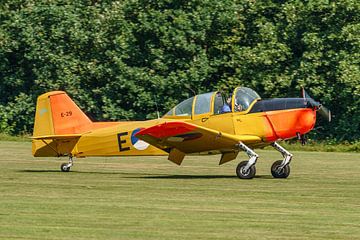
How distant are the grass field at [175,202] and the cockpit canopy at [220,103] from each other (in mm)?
1360

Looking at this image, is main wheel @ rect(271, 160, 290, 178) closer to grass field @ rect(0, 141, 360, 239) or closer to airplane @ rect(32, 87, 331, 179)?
airplane @ rect(32, 87, 331, 179)

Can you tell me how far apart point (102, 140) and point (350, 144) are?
13.0 m

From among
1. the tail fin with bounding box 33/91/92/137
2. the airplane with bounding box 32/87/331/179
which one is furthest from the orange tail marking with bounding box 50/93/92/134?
the airplane with bounding box 32/87/331/179

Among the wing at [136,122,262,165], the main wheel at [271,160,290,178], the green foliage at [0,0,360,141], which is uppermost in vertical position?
the green foliage at [0,0,360,141]

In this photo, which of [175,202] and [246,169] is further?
[246,169]

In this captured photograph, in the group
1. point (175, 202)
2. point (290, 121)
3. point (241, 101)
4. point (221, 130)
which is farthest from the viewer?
point (221, 130)

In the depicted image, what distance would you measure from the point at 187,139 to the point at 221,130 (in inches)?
27.6

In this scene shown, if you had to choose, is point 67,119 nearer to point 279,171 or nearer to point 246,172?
point 246,172

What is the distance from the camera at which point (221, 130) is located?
18.4 metres

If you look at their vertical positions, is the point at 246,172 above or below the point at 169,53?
below

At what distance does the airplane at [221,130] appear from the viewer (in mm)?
18094

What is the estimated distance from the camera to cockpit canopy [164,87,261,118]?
18.3 m

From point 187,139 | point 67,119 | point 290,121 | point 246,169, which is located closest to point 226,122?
point 187,139

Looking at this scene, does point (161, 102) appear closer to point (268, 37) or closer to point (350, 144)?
point (268, 37)
